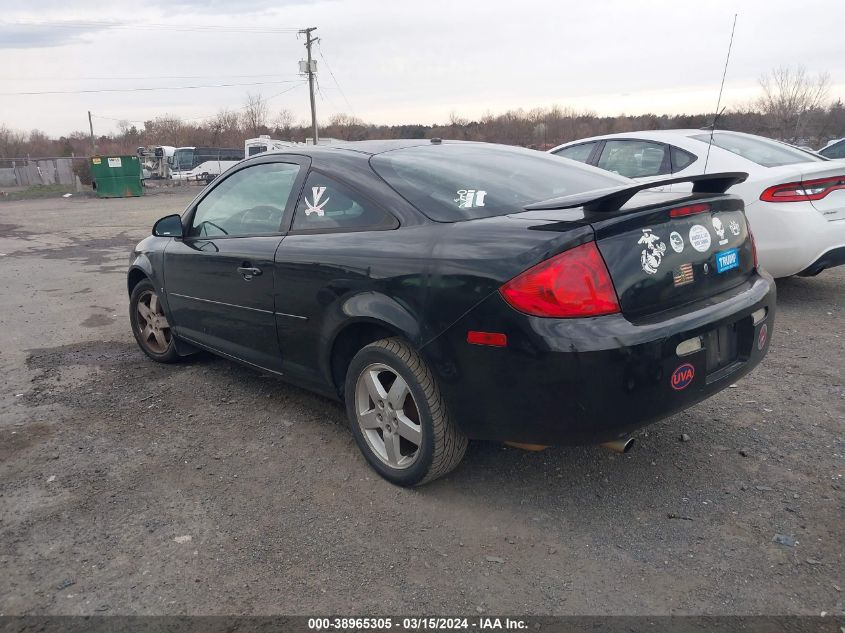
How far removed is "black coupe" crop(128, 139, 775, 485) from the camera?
245 cm

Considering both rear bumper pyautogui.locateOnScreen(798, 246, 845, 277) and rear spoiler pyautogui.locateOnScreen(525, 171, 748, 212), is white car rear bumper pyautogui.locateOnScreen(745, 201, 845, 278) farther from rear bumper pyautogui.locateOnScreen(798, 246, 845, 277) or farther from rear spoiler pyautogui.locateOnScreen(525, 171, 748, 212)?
rear spoiler pyautogui.locateOnScreen(525, 171, 748, 212)

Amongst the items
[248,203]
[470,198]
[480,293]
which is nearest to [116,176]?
[248,203]

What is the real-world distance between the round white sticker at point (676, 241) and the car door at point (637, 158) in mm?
3647

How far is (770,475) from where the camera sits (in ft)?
10.1

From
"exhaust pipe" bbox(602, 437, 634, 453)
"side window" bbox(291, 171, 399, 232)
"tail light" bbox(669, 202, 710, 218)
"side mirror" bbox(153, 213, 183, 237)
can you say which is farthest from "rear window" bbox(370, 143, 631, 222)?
"side mirror" bbox(153, 213, 183, 237)

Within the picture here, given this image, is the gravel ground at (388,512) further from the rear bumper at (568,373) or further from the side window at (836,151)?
the side window at (836,151)

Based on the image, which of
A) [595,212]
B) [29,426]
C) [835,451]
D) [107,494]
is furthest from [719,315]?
[29,426]

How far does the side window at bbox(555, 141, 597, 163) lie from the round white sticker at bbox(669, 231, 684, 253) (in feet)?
15.0

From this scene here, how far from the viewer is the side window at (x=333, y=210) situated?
10.3 ft

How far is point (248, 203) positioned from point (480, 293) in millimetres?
2019

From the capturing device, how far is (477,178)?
326cm

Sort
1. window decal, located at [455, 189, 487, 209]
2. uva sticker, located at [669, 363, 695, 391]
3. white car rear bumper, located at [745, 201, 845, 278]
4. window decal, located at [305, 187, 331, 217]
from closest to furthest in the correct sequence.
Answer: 1. uva sticker, located at [669, 363, 695, 391]
2. window decal, located at [455, 189, 487, 209]
3. window decal, located at [305, 187, 331, 217]
4. white car rear bumper, located at [745, 201, 845, 278]

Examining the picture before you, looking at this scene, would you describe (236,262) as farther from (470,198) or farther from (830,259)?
(830,259)

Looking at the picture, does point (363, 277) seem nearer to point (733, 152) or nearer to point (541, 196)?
point (541, 196)
